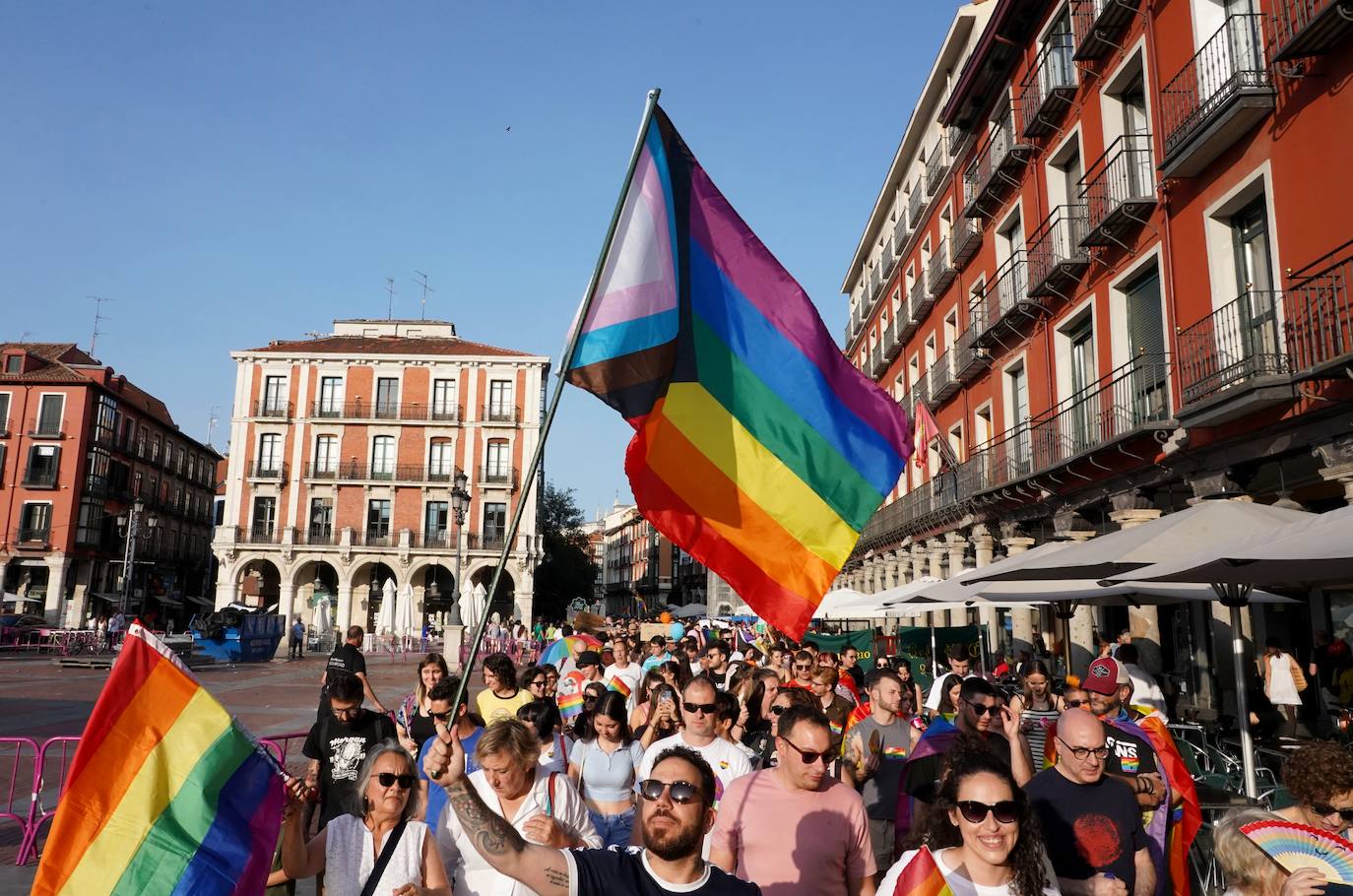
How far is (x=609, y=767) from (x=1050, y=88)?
16497mm

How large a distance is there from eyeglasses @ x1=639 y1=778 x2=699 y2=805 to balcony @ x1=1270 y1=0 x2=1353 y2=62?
35.4 ft

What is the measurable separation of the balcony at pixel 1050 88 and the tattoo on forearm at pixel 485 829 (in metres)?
17.4

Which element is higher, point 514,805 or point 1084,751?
point 1084,751

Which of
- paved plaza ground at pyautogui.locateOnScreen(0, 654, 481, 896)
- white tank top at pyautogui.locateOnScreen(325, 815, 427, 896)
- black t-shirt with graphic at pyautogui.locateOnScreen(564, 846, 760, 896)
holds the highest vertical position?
black t-shirt with graphic at pyautogui.locateOnScreen(564, 846, 760, 896)

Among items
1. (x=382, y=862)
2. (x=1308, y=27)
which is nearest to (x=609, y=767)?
(x=382, y=862)

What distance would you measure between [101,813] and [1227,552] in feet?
21.5

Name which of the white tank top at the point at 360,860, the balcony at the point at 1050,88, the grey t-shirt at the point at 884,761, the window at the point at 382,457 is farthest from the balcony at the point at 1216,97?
the window at the point at 382,457

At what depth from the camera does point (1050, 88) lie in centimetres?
1803

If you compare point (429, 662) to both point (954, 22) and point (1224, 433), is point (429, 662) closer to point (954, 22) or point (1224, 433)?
point (1224, 433)

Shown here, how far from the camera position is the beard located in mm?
2943

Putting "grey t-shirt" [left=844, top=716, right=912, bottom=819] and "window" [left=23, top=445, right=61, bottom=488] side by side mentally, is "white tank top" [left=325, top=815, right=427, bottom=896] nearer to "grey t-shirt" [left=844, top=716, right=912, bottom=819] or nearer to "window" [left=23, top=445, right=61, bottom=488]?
"grey t-shirt" [left=844, top=716, right=912, bottom=819]

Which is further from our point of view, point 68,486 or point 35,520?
point 68,486

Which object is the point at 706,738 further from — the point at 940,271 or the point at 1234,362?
the point at 940,271

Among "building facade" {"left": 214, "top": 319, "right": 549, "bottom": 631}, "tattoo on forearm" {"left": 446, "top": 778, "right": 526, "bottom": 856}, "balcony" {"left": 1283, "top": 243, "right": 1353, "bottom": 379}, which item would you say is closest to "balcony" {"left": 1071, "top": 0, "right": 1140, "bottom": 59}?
"balcony" {"left": 1283, "top": 243, "right": 1353, "bottom": 379}
